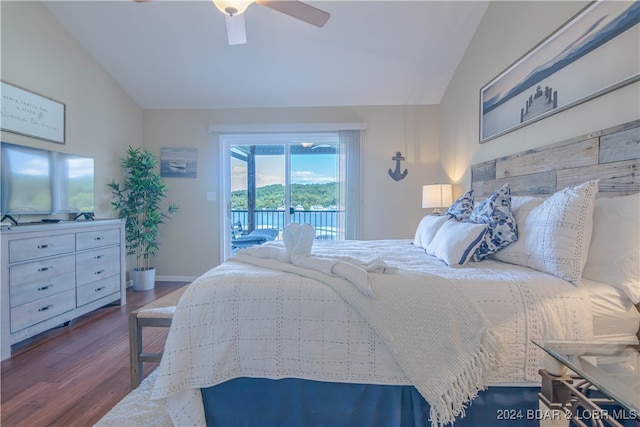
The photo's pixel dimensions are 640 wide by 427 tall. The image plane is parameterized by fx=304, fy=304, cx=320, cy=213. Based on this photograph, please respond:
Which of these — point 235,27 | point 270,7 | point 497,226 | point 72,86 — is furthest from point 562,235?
point 72,86

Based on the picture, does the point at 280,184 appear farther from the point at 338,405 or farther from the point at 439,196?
the point at 338,405

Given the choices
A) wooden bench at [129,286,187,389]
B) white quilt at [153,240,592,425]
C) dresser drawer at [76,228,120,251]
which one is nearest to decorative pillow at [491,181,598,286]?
white quilt at [153,240,592,425]

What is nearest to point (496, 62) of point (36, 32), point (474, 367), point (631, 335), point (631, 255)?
point (631, 255)

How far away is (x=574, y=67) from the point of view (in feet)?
5.87

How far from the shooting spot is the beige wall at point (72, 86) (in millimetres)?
2570

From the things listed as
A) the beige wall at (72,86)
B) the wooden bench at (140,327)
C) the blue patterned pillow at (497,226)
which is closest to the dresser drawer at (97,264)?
the beige wall at (72,86)

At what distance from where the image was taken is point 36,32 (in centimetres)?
274

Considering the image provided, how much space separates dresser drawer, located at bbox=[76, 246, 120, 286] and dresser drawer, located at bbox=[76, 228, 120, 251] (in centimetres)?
6

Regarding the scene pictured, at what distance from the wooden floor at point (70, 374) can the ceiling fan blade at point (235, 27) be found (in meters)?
2.35

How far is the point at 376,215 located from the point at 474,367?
2.97 meters

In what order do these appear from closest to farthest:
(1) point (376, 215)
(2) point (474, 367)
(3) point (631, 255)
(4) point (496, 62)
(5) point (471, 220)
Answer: (2) point (474, 367)
(3) point (631, 255)
(5) point (471, 220)
(4) point (496, 62)
(1) point (376, 215)

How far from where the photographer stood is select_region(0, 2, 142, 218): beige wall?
2.57 meters

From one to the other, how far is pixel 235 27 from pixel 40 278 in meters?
2.38

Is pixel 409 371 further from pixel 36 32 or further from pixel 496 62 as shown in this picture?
pixel 36 32
